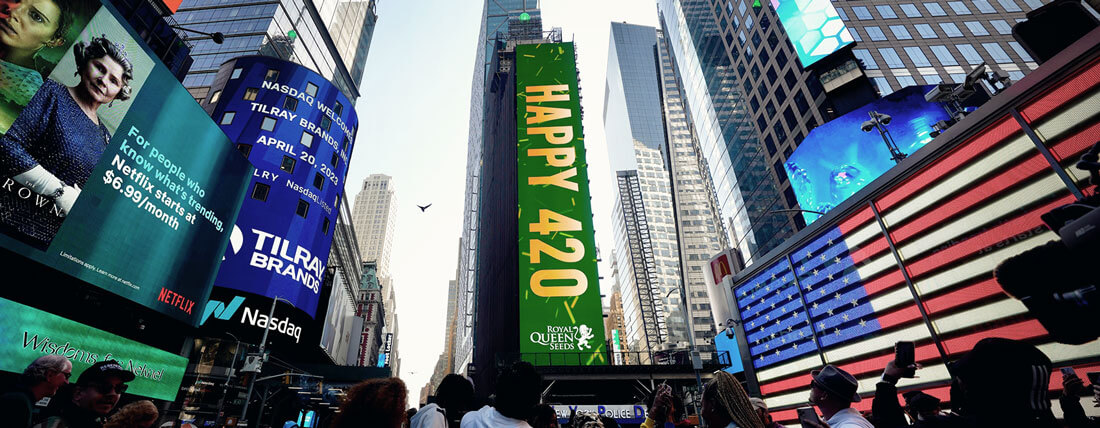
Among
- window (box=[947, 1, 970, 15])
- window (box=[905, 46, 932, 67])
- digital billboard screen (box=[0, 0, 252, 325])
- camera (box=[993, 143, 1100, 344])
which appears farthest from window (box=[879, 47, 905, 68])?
digital billboard screen (box=[0, 0, 252, 325])

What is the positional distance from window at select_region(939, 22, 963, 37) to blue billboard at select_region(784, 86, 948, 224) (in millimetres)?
18593

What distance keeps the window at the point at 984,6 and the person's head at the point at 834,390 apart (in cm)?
6841

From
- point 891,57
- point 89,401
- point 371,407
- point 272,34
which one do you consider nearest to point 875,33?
point 891,57

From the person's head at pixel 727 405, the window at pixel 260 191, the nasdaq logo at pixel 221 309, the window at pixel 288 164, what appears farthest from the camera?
the window at pixel 288 164

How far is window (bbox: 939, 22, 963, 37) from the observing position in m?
46.3

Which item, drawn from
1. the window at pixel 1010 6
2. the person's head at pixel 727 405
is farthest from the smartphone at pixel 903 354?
the window at pixel 1010 6

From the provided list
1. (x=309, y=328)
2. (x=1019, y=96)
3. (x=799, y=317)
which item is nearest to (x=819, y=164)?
(x=799, y=317)

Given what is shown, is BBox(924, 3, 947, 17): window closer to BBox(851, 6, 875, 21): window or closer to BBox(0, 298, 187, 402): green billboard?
BBox(851, 6, 875, 21): window

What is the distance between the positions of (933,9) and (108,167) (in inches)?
2781

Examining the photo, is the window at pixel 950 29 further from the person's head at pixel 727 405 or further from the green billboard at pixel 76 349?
the green billboard at pixel 76 349

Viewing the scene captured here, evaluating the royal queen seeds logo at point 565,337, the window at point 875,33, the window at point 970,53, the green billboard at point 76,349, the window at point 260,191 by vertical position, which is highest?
the window at point 875,33

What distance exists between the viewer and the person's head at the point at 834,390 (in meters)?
3.79

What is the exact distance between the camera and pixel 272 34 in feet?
148

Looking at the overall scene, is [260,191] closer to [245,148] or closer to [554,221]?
[245,148]
